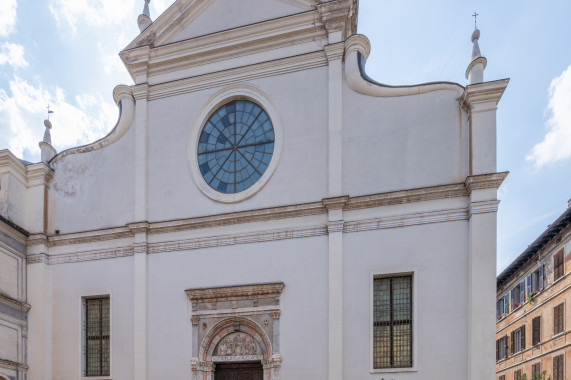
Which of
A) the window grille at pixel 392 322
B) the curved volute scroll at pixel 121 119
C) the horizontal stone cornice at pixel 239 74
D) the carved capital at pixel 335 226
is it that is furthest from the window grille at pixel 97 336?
the window grille at pixel 392 322

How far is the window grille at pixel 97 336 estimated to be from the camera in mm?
12359

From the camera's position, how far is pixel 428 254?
10.4m

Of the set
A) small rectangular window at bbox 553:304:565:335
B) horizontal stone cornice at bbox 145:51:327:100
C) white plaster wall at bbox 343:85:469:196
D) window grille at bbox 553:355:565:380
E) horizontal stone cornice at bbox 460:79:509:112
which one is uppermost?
horizontal stone cornice at bbox 145:51:327:100

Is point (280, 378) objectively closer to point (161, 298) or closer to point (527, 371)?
point (161, 298)

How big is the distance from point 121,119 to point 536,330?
897 inches

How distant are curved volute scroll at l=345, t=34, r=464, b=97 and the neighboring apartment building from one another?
43.3 feet

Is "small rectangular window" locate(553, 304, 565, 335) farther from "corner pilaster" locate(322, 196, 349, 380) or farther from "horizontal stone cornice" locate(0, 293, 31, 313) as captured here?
"horizontal stone cornice" locate(0, 293, 31, 313)

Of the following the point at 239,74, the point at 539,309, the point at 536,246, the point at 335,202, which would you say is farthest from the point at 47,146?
the point at 539,309

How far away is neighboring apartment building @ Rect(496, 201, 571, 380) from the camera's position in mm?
20297

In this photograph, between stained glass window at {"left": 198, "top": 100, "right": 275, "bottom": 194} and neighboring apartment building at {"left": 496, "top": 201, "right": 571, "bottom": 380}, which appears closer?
stained glass window at {"left": 198, "top": 100, "right": 275, "bottom": 194}

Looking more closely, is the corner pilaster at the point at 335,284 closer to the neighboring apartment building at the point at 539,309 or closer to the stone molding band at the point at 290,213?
the stone molding band at the point at 290,213

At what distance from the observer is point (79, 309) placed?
12.7 metres

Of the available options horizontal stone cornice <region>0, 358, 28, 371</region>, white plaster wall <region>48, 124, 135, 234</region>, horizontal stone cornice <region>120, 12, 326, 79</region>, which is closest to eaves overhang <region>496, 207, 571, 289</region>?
horizontal stone cornice <region>120, 12, 326, 79</region>

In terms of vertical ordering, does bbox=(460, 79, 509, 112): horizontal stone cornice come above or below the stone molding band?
above
